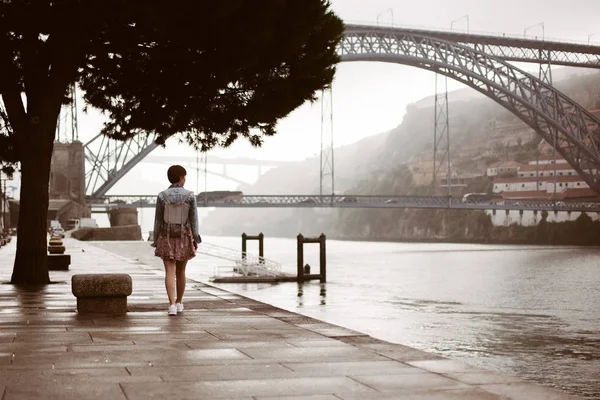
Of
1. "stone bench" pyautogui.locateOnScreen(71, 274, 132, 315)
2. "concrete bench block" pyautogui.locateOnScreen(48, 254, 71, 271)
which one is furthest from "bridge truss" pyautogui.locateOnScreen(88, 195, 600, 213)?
"stone bench" pyautogui.locateOnScreen(71, 274, 132, 315)

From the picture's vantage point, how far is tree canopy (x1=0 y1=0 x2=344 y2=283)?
13664 millimetres

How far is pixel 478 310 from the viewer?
25.1 m

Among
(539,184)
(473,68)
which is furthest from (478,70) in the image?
(539,184)

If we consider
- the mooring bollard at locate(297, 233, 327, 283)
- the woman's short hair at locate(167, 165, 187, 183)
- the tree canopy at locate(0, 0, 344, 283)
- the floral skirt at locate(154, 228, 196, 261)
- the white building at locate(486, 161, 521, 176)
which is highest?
the white building at locate(486, 161, 521, 176)

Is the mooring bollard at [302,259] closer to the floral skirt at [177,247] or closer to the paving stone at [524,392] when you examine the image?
the floral skirt at [177,247]

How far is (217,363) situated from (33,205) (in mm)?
9173

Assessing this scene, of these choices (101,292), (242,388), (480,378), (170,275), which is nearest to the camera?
(242,388)

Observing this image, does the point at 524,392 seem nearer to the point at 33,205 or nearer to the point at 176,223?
the point at 176,223

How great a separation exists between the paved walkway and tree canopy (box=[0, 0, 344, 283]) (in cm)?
504

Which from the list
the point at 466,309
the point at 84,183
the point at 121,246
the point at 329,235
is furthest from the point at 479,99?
the point at 466,309

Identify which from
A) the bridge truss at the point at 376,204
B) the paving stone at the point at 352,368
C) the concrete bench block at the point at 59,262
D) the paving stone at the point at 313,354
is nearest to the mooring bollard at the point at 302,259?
the concrete bench block at the point at 59,262

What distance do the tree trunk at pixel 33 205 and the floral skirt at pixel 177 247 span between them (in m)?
5.62

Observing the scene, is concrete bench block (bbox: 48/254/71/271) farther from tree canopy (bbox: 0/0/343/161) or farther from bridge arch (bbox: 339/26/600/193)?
bridge arch (bbox: 339/26/600/193)

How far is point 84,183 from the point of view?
85.8m
